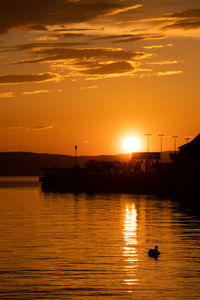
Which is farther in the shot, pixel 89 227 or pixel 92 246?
pixel 89 227

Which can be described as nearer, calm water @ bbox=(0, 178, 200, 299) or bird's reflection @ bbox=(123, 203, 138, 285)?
calm water @ bbox=(0, 178, 200, 299)

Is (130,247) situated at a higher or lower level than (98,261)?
higher

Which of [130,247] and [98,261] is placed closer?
[98,261]

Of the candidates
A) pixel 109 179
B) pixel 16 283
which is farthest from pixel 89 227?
pixel 109 179

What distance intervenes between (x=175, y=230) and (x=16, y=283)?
97.9 feet

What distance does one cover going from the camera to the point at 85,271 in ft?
115

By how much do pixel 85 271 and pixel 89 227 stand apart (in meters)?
27.1

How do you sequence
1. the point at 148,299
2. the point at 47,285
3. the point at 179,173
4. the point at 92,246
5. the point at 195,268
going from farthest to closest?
1. the point at 179,173
2. the point at 92,246
3. the point at 195,268
4. the point at 47,285
5. the point at 148,299

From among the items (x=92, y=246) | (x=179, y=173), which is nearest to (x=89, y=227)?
(x=92, y=246)

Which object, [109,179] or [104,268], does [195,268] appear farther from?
[109,179]

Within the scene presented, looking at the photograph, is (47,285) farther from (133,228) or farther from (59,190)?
(59,190)

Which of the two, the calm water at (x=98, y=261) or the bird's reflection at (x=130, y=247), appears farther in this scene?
the bird's reflection at (x=130, y=247)

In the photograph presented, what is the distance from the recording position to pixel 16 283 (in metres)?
31.7

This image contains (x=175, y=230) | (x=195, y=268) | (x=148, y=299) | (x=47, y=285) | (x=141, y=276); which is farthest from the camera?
(x=175, y=230)
